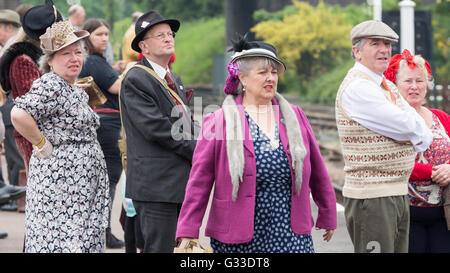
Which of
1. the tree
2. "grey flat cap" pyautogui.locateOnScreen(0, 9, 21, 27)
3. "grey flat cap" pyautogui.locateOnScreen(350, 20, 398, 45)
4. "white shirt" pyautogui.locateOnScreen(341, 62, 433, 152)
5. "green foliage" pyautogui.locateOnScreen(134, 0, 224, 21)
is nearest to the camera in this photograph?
"white shirt" pyautogui.locateOnScreen(341, 62, 433, 152)

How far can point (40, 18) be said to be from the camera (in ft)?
20.2

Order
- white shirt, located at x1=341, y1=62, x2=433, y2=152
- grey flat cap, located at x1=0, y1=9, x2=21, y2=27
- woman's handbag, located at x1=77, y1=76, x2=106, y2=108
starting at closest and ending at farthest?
white shirt, located at x1=341, y1=62, x2=433, y2=152
woman's handbag, located at x1=77, y1=76, x2=106, y2=108
grey flat cap, located at x1=0, y1=9, x2=21, y2=27

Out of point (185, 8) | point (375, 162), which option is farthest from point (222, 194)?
point (185, 8)

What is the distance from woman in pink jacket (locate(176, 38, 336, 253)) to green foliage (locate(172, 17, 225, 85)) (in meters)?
38.5

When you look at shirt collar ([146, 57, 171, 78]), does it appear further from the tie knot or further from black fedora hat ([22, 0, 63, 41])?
black fedora hat ([22, 0, 63, 41])

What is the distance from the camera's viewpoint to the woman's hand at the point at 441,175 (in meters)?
5.60

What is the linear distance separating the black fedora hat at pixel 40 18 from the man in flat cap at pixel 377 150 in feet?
7.58

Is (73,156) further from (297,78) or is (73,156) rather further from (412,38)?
(297,78)

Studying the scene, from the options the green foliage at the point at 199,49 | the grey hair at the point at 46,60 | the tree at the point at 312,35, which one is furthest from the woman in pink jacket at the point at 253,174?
the green foliage at the point at 199,49

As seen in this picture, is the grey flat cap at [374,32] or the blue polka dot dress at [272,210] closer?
the blue polka dot dress at [272,210]

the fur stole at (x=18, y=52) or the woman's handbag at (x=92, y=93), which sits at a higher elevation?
the fur stole at (x=18, y=52)

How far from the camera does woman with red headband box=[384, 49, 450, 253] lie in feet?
18.5

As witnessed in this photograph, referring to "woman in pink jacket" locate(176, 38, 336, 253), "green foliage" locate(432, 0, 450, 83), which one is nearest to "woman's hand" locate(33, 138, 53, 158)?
"woman in pink jacket" locate(176, 38, 336, 253)

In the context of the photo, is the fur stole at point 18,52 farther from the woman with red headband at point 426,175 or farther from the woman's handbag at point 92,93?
the woman with red headband at point 426,175
